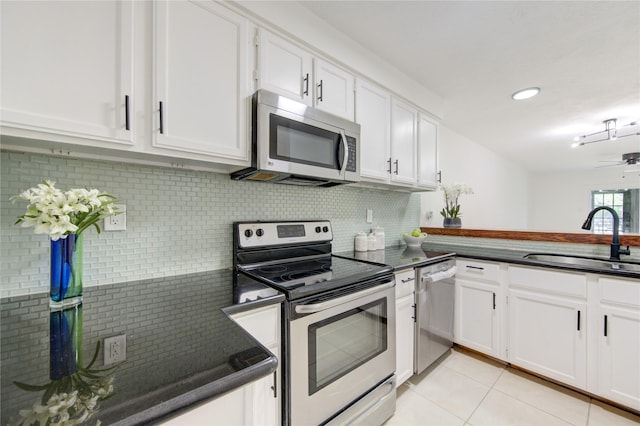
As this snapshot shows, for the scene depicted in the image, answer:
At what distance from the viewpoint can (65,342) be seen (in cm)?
73

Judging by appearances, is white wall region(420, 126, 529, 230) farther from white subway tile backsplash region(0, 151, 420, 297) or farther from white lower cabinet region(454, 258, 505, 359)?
white subway tile backsplash region(0, 151, 420, 297)

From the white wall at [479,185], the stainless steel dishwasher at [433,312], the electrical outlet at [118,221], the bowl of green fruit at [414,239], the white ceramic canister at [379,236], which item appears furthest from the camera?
the white wall at [479,185]

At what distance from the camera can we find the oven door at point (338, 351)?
1.14m

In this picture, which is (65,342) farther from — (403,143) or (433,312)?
(403,143)

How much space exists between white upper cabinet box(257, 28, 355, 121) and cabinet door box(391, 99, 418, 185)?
53 cm

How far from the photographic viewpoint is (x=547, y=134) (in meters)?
3.87

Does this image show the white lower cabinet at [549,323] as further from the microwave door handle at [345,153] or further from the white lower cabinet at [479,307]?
the microwave door handle at [345,153]

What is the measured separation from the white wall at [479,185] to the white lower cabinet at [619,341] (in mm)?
1588

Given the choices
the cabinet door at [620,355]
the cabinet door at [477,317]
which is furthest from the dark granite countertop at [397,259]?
the cabinet door at [620,355]

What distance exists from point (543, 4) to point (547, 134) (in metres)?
3.17

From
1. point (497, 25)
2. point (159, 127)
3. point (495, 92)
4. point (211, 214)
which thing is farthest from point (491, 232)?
point (159, 127)

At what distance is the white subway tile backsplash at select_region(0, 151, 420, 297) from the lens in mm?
1035

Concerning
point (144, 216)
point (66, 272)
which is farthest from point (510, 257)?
point (66, 272)

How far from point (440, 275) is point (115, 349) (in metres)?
2.05
